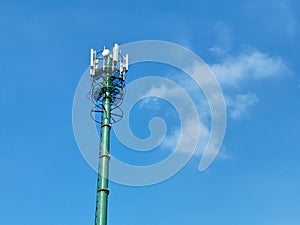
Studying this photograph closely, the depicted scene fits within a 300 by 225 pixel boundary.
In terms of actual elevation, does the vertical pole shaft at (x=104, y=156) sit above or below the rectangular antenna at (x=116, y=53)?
below

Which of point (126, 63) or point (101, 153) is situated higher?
point (126, 63)

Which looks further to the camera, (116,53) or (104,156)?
(116,53)

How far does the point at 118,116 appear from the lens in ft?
146

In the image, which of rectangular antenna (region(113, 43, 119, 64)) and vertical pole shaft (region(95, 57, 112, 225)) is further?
rectangular antenna (region(113, 43, 119, 64))

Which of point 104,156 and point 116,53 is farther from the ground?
point 116,53

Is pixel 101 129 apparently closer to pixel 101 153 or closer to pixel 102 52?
pixel 101 153

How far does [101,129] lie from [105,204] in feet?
19.8

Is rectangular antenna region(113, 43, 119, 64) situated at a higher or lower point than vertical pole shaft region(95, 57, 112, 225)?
higher

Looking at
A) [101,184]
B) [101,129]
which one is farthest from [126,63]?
[101,184]

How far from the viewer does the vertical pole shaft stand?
1576 inches

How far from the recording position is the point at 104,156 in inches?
1651

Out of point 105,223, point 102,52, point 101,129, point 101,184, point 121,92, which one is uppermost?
point 102,52

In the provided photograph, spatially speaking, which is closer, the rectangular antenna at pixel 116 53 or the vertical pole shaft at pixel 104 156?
the vertical pole shaft at pixel 104 156

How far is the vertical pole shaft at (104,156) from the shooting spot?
40.0m
